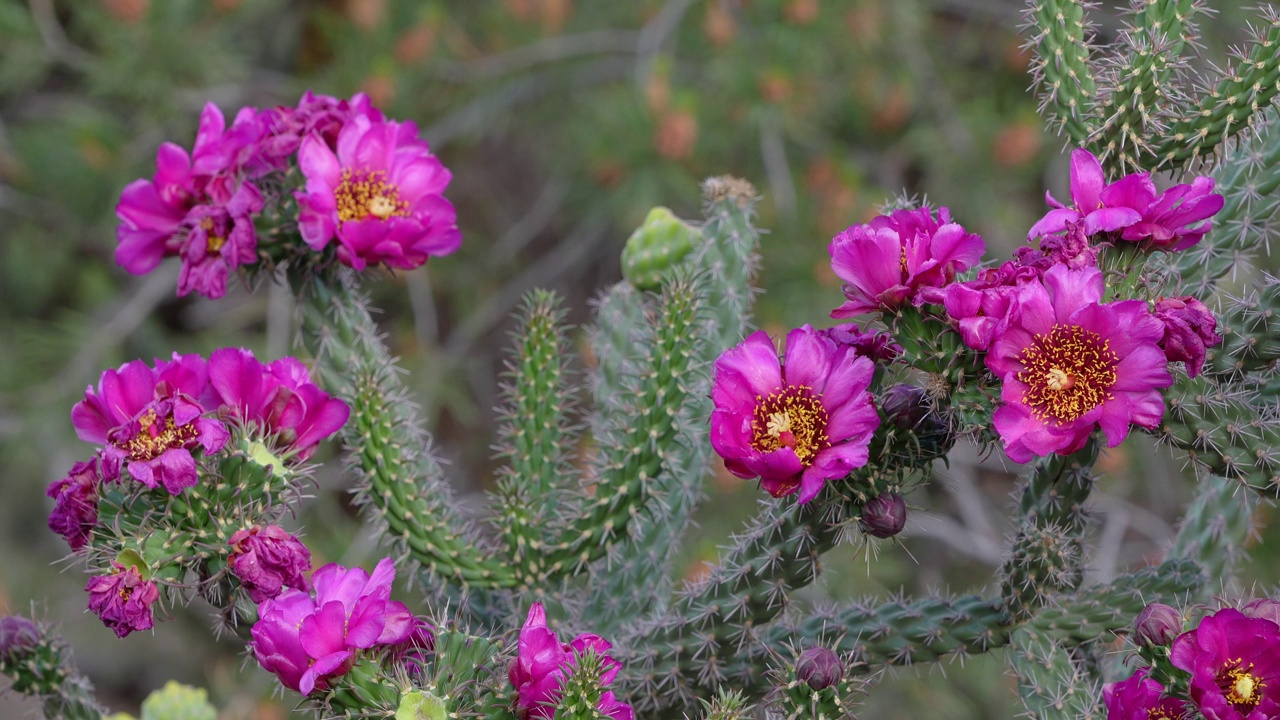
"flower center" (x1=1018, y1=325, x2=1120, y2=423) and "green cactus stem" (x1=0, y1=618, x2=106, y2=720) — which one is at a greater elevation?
"flower center" (x1=1018, y1=325, x2=1120, y2=423)

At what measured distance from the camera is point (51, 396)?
3.27 meters

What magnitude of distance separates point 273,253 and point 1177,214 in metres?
1.09

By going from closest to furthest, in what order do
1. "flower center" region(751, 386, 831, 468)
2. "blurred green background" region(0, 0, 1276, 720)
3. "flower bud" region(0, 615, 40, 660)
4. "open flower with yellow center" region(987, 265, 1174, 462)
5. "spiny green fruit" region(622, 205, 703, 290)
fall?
"open flower with yellow center" region(987, 265, 1174, 462) < "flower center" region(751, 386, 831, 468) < "flower bud" region(0, 615, 40, 660) < "spiny green fruit" region(622, 205, 703, 290) < "blurred green background" region(0, 0, 1276, 720)

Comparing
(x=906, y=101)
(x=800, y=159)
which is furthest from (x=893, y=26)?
(x=800, y=159)

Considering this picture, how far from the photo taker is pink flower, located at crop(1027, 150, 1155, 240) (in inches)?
45.7

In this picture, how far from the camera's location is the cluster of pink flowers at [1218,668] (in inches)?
42.5

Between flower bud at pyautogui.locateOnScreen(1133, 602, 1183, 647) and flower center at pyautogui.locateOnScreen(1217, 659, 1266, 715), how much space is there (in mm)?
A: 60

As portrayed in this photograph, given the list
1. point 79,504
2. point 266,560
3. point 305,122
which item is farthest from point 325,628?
point 305,122

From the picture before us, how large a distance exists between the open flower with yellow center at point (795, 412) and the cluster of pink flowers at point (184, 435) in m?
0.45

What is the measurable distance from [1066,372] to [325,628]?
73cm

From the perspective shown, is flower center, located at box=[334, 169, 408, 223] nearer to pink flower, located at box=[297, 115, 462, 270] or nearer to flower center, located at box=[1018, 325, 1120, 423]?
pink flower, located at box=[297, 115, 462, 270]

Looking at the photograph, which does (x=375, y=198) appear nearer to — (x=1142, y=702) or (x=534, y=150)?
(x=1142, y=702)

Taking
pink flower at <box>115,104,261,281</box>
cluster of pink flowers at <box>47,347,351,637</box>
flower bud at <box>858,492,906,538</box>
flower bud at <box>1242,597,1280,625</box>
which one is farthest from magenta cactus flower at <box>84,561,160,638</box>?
flower bud at <box>1242,597,1280,625</box>

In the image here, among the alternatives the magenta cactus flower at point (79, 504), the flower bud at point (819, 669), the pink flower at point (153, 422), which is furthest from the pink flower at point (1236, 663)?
the magenta cactus flower at point (79, 504)
